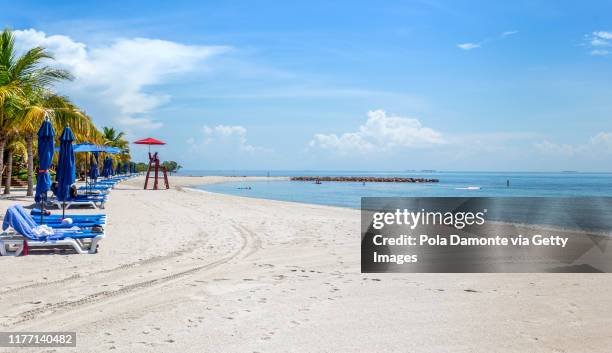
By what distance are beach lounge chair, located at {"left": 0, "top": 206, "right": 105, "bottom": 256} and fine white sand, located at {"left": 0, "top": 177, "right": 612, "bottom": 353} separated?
0.26 metres

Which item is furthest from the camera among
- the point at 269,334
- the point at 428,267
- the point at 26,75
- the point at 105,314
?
the point at 26,75

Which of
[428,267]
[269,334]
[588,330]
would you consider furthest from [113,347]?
[428,267]

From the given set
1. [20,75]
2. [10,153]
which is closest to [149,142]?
[10,153]

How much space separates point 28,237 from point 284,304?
5.12 meters

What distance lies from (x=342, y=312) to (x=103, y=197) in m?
14.4

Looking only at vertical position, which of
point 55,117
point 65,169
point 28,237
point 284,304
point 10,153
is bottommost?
point 284,304

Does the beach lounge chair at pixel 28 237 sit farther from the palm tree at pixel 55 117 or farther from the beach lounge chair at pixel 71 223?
the palm tree at pixel 55 117

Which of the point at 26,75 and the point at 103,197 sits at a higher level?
the point at 26,75

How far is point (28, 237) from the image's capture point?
26.3 ft

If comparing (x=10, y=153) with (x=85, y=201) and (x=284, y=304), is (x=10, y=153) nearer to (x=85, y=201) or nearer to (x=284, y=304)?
(x=85, y=201)

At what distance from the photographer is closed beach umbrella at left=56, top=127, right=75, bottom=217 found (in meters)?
11.1

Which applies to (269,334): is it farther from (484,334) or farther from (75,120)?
(75,120)

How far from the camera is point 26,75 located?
52.1ft

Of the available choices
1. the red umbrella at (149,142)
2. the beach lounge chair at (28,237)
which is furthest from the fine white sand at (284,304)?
the red umbrella at (149,142)
